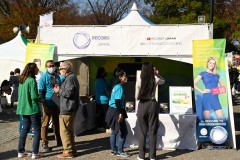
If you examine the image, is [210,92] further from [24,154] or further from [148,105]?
[24,154]

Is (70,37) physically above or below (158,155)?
above

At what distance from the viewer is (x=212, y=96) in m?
7.29

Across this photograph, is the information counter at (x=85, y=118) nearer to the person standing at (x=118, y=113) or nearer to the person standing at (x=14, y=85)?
the person standing at (x=118, y=113)

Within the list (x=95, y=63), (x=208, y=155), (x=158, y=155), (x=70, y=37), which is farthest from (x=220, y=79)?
(x=95, y=63)

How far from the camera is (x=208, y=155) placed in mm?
6832

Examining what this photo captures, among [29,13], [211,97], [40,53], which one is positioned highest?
[29,13]

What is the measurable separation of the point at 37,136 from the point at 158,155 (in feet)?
7.45

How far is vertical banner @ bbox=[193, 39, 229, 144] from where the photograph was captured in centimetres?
725

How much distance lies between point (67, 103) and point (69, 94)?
0.18m

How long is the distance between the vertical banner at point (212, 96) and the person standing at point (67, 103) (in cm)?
259

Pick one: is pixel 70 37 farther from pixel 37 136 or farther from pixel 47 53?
pixel 37 136

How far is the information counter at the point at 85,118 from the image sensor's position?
27.9 feet

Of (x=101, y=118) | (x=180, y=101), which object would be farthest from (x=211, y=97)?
(x=101, y=118)

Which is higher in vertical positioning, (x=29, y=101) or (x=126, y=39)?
(x=126, y=39)
